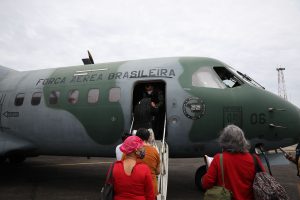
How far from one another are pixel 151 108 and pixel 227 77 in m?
2.51

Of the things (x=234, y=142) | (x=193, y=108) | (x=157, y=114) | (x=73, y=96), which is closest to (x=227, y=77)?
(x=193, y=108)

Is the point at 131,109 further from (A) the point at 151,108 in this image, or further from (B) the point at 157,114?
(B) the point at 157,114

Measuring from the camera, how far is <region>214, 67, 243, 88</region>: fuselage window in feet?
29.8

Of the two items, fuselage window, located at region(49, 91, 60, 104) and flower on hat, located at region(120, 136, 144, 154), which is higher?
fuselage window, located at region(49, 91, 60, 104)

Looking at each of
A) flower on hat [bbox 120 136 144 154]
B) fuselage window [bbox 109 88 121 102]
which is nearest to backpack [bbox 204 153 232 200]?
flower on hat [bbox 120 136 144 154]

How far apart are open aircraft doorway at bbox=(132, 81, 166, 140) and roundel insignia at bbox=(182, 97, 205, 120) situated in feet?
2.86

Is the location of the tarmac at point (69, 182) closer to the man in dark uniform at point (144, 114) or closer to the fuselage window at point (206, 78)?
the man in dark uniform at point (144, 114)

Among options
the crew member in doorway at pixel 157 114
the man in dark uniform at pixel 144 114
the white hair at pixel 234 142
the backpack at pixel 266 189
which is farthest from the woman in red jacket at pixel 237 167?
the crew member in doorway at pixel 157 114

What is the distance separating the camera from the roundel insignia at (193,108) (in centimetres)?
854

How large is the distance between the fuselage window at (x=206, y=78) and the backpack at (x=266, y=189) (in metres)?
5.52

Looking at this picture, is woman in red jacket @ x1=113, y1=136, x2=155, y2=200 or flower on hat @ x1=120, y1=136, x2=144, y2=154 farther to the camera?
flower on hat @ x1=120, y1=136, x2=144, y2=154

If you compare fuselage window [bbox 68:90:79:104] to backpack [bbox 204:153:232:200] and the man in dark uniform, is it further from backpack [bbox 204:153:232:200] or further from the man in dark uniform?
backpack [bbox 204:153:232:200]

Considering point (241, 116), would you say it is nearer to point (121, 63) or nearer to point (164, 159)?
A: point (164, 159)

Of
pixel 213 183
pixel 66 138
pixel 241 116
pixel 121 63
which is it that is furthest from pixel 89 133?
pixel 213 183
